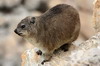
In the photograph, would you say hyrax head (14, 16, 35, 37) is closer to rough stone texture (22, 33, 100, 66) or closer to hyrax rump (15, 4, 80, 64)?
hyrax rump (15, 4, 80, 64)

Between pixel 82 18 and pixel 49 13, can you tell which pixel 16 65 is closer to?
pixel 82 18

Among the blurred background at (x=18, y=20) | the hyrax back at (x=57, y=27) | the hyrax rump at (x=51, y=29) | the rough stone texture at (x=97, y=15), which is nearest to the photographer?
the hyrax rump at (x=51, y=29)

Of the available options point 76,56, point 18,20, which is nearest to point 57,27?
point 76,56

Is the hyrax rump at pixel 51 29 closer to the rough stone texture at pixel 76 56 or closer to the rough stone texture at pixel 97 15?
the rough stone texture at pixel 76 56

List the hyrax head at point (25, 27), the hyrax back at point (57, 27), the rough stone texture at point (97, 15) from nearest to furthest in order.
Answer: the hyrax head at point (25, 27) < the hyrax back at point (57, 27) < the rough stone texture at point (97, 15)

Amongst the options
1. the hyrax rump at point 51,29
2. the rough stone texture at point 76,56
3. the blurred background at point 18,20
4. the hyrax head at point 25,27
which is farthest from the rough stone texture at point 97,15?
the blurred background at point 18,20

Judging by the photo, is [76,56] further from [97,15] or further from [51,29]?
[97,15]

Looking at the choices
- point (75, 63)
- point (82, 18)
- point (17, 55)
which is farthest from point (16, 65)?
point (75, 63)
